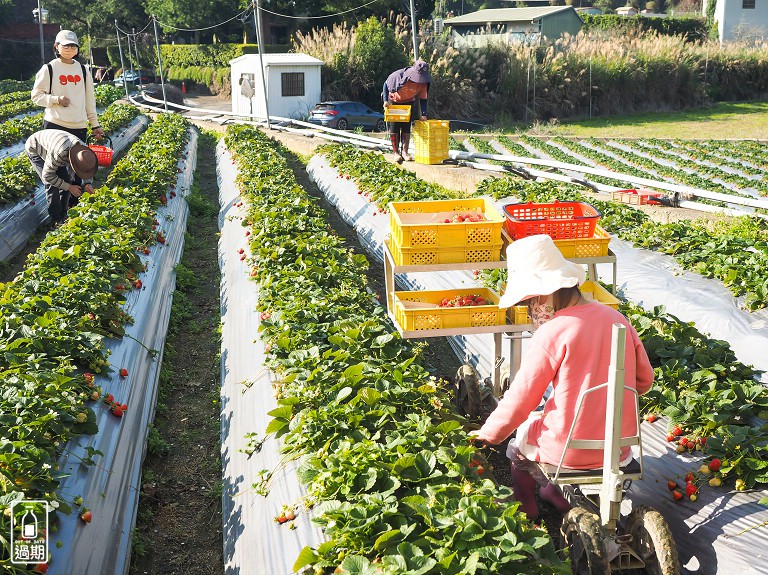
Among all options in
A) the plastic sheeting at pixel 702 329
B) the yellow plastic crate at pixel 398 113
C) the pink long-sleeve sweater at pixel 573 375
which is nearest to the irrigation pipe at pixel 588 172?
the yellow plastic crate at pixel 398 113

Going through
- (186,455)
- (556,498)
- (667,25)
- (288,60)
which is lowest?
(186,455)

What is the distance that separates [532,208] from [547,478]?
242 cm

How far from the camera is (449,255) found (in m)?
5.31

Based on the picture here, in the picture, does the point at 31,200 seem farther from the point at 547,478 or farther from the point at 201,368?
the point at 547,478

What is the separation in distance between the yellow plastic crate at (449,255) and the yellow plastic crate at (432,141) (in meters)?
9.55

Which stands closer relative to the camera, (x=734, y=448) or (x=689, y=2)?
(x=734, y=448)

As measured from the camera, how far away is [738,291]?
659 centimetres

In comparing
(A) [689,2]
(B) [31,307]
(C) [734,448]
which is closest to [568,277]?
(C) [734,448]

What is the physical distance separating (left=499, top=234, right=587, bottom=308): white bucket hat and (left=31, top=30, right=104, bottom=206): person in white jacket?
323 inches

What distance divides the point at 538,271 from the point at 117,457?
2683 mm

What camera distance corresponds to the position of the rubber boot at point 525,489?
4492 mm

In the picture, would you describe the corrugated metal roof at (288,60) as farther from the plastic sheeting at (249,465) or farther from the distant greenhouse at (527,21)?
the plastic sheeting at (249,465)

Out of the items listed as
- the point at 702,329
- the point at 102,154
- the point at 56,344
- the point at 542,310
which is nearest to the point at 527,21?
the point at 102,154

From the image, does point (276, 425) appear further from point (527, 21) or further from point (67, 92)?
point (527, 21)
